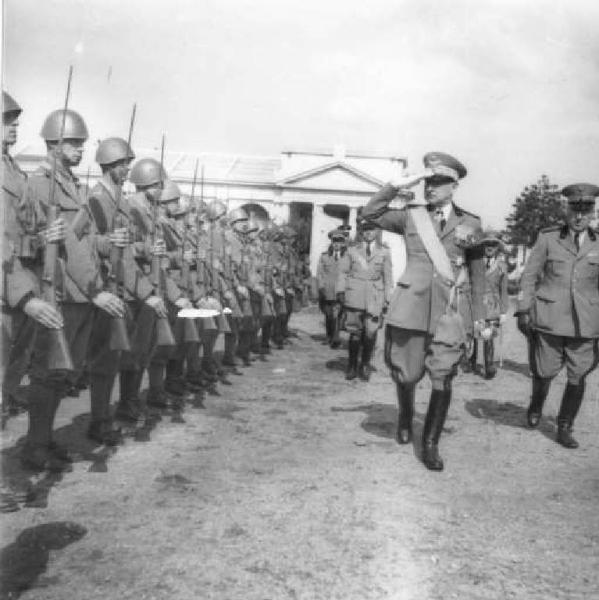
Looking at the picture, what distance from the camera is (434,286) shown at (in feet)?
18.6

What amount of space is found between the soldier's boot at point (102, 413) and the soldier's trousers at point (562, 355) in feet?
12.3

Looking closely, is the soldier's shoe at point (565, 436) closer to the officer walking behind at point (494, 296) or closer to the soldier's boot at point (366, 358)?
the soldier's boot at point (366, 358)

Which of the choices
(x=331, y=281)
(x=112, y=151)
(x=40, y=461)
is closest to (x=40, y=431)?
(x=40, y=461)

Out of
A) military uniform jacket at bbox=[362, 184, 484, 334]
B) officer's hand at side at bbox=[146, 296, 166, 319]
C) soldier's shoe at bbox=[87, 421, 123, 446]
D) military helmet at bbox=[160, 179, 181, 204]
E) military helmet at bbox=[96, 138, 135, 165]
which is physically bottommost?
soldier's shoe at bbox=[87, 421, 123, 446]

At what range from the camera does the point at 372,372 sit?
10.6 m

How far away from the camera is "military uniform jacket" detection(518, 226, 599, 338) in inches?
256

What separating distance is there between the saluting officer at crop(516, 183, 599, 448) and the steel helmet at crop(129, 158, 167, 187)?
3.42 meters

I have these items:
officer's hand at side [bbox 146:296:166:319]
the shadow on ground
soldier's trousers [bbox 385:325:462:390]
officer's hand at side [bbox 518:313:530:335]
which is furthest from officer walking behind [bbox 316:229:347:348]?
the shadow on ground

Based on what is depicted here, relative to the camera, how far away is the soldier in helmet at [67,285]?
4828mm

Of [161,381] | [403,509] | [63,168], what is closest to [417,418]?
[161,381]

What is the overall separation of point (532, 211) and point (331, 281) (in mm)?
33645

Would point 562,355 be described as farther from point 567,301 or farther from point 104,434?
point 104,434

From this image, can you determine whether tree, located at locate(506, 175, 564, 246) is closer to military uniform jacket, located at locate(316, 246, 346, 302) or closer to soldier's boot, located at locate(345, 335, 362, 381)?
military uniform jacket, located at locate(316, 246, 346, 302)

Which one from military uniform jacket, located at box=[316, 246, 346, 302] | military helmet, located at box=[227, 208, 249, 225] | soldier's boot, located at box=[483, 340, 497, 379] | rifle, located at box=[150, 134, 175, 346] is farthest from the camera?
military uniform jacket, located at box=[316, 246, 346, 302]
